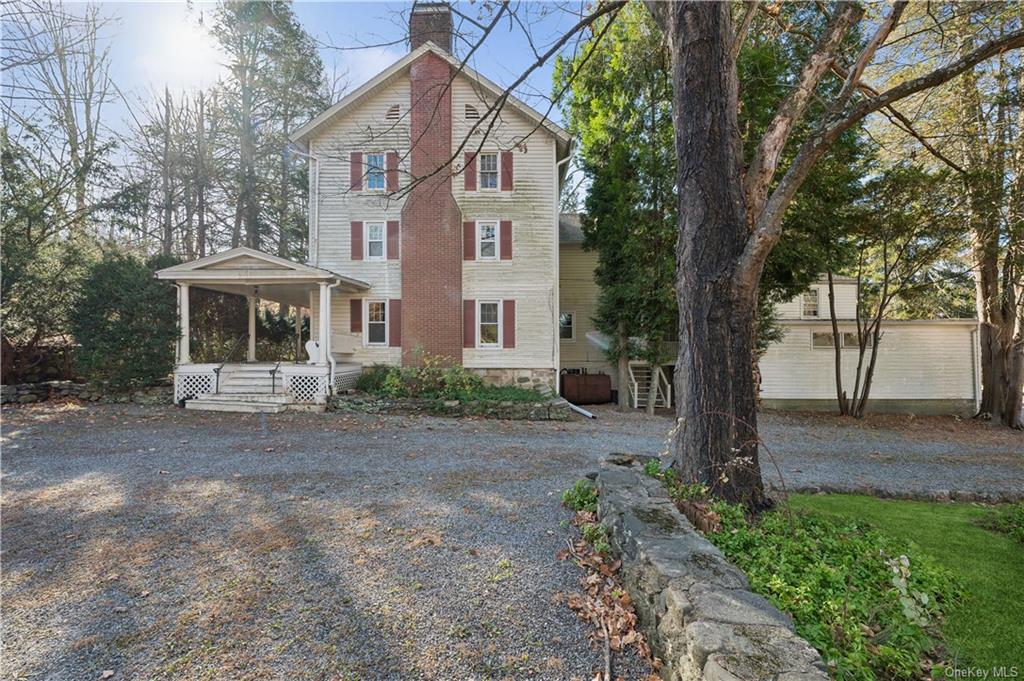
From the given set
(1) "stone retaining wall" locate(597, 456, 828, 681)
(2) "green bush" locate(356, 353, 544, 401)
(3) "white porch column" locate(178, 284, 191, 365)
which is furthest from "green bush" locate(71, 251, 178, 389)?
(1) "stone retaining wall" locate(597, 456, 828, 681)

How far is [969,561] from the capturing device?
3.52m

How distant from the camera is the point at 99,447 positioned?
6934 millimetres

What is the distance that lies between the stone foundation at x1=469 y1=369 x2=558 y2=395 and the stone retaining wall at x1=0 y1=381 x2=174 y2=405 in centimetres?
821

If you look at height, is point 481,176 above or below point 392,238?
above

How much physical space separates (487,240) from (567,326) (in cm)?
528

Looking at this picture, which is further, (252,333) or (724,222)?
(252,333)

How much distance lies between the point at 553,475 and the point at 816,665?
4.10m

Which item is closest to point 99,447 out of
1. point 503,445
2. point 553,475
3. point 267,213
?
point 503,445

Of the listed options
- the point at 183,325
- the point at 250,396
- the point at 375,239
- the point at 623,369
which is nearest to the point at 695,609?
the point at 250,396

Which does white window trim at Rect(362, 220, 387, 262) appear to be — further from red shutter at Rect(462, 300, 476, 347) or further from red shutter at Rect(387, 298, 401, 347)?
red shutter at Rect(462, 300, 476, 347)

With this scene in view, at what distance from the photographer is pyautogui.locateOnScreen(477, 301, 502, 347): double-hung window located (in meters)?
13.8

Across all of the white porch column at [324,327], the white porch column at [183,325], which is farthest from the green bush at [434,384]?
the white porch column at [183,325]

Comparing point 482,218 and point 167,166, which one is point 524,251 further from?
point 167,166

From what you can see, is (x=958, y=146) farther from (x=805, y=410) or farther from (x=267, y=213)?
(x=267, y=213)
